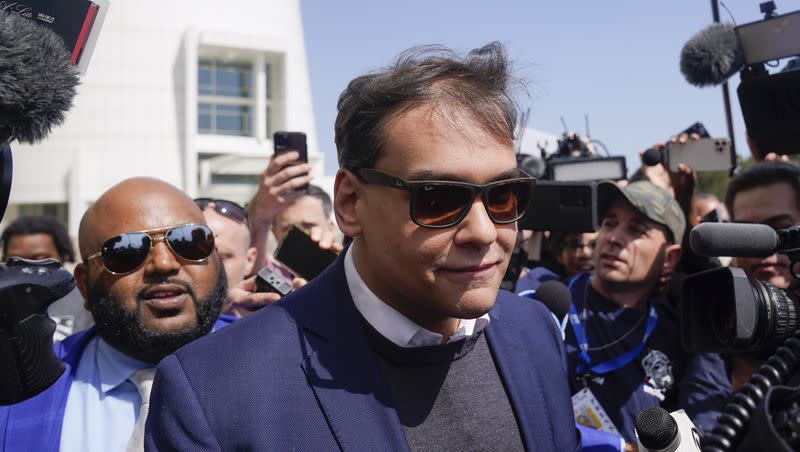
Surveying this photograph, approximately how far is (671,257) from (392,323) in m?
2.21

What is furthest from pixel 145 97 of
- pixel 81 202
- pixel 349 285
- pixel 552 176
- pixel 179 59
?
pixel 349 285

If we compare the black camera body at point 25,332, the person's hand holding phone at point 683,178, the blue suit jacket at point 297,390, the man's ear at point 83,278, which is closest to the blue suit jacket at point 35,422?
the man's ear at point 83,278

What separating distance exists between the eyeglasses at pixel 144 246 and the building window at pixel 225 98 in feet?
109

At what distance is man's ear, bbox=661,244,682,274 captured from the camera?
12.2ft

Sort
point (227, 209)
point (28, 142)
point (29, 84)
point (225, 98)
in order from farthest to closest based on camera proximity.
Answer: point (225, 98), point (227, 209), point (28, 142), point (29, 84)

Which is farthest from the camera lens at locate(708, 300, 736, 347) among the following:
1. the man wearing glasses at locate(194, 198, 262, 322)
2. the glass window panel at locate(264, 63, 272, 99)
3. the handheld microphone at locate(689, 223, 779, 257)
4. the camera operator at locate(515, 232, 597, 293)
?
the glass window panel at locate(264, 63, 272, 99)

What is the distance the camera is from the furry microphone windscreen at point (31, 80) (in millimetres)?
1548

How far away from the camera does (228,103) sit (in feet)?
116

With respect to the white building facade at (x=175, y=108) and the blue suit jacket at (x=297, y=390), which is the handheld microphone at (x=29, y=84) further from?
the white building facade at (x=175, y=108)

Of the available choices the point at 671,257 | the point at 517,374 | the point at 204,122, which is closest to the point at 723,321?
the point at 517,374

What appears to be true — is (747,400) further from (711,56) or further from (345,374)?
(711,56)

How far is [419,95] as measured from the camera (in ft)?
6.33

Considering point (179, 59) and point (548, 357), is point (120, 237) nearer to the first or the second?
point (548, 357)

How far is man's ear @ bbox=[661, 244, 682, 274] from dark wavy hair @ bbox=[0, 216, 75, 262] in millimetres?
4179
